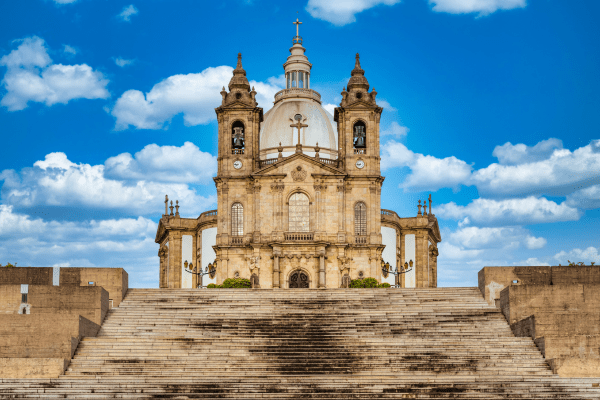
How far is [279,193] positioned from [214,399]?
3152 centimetres

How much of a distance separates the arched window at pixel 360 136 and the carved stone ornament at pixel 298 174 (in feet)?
14.7

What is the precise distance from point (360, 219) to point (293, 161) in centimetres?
639

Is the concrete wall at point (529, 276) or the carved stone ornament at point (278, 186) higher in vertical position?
the carved stone ornament at point (278, 186)

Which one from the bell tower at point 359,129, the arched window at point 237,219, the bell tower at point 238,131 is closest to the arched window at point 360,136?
the bell tower at point 359,129

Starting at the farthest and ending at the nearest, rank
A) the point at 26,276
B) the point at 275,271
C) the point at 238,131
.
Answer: the point at 238,131
the point at 275,271
the point at 26,276

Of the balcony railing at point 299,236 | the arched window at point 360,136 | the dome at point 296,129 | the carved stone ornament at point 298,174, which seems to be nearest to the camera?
the balcony railing at point 299,236

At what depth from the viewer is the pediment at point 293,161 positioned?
180ft

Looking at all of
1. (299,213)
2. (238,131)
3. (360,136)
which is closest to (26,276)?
(299,213)

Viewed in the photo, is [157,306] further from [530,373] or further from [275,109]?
[275,109]

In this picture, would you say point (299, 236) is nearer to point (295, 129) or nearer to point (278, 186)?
point (278, 186)

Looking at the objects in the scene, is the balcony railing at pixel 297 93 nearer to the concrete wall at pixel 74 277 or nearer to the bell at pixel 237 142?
the bell at pixel 237 142

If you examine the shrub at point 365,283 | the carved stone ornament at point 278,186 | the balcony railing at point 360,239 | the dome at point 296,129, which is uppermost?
the dome at point 296,129

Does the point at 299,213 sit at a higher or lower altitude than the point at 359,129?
lower

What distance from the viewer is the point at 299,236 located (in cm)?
5362
